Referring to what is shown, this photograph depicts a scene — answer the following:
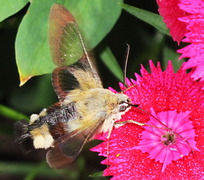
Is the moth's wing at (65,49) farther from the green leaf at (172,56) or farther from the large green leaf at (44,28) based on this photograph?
the green leaf at (172,56)

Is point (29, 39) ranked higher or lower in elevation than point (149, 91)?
higher

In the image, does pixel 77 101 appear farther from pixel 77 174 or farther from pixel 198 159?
pixel 77 174

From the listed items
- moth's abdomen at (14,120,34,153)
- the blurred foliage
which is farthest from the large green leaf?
moth's abdomen at (14,120,34,153)

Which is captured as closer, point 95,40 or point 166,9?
point 166,9

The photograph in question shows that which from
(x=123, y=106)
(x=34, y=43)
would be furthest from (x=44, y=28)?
(x=123, y=106)

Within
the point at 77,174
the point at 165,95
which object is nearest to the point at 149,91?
the point at 165,95

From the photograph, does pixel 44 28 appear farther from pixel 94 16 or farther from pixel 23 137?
pixel 23 137

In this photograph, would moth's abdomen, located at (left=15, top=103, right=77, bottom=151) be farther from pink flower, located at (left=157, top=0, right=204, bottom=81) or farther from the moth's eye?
pink flower, located at (left=157, top=0, right=204, bottom=81)

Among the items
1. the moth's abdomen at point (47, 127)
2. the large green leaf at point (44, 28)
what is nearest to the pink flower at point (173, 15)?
the large green leaf at point (44, 28)
